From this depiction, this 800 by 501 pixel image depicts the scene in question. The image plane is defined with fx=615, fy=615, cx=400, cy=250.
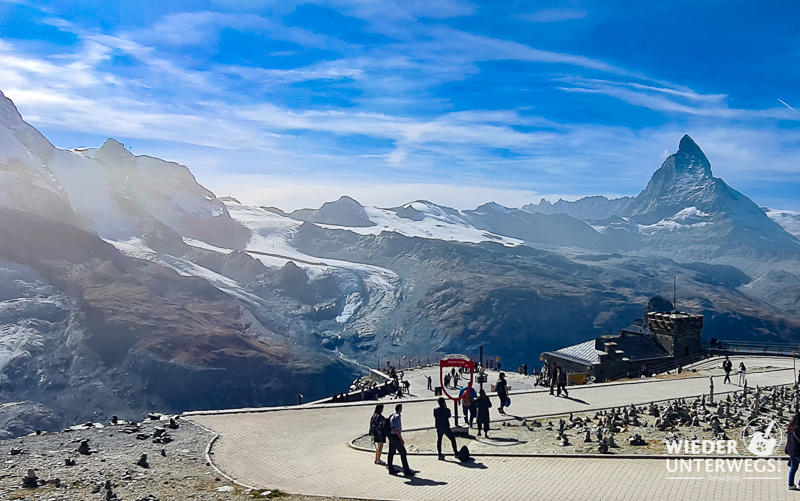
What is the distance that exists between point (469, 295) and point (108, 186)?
11247cm

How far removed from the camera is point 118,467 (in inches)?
651

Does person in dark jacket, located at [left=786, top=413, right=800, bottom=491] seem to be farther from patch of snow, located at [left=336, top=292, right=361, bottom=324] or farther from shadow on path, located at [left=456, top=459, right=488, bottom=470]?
patch of snow, located at [left=336, top=292, right=361, bottom=324]

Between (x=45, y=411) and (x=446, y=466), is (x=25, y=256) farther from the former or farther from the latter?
(x=446, y=466)

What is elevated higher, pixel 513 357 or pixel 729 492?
pixel 729 492

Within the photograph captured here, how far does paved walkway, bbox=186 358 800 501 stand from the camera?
12.8m

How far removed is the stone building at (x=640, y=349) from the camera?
35.7 meters

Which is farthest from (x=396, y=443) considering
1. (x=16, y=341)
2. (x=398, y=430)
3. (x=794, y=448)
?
(x=16, y=341)

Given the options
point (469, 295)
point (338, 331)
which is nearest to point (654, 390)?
point (338, 331)

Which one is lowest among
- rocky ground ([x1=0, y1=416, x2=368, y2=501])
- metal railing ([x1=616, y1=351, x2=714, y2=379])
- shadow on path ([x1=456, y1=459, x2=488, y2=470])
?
rocky ground ([x1=0, y1=416, x2=368, y2=501])

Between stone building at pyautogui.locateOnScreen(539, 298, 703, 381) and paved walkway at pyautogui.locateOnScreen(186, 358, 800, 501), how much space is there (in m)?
11.7

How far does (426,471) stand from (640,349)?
27.8 m

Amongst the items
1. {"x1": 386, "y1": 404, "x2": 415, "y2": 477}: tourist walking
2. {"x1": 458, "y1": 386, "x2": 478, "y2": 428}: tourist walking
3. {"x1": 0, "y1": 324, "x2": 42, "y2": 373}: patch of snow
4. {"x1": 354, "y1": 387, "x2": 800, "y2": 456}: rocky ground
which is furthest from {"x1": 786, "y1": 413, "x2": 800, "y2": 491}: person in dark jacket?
{"x1": 0, "y1": 324, "x2": 42, "y2": 373}: patch of snow

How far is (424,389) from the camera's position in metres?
41.7

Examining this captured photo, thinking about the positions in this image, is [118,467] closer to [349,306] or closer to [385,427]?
[385,427]
